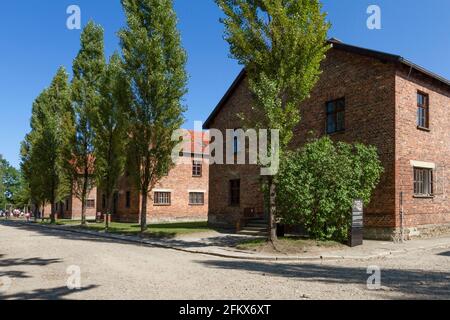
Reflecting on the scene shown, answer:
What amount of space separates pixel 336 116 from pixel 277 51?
6291 millimetres

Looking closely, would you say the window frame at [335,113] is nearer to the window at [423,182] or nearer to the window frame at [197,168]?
the window at [423,182]

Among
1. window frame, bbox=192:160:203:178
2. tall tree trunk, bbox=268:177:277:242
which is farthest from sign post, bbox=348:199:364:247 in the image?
window frame, bbox=192:160:203:178

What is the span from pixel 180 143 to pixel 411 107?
38.6 ft

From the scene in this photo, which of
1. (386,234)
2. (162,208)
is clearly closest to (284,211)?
(386,234)

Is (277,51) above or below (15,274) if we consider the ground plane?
above

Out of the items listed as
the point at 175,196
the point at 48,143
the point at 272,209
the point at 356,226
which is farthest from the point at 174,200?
the point at 356,226

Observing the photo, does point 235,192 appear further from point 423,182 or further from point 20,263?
point 20,263

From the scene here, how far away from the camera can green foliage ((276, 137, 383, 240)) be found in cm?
1451

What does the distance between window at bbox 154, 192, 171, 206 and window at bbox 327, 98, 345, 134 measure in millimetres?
19469

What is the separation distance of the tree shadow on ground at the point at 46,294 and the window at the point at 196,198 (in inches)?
1155

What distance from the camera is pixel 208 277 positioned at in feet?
29.3

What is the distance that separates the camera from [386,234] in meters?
16.0
